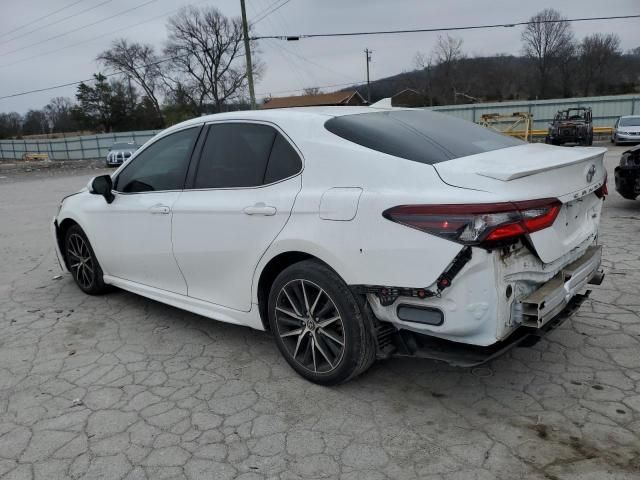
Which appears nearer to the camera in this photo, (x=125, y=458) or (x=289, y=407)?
(x=125, y=458)

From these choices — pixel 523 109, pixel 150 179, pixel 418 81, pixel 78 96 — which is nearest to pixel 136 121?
pixel 78 96

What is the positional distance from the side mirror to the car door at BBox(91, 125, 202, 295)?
5cm

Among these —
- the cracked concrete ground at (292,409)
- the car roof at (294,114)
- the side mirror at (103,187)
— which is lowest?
the cracked concrete ground at (292,409)

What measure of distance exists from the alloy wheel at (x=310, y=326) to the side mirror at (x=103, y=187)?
6.81ft

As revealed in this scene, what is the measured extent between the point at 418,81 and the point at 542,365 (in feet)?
180

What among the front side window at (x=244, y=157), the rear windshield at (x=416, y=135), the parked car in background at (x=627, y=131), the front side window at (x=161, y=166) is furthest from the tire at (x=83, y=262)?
the parked car in background at (x=627, y=131)

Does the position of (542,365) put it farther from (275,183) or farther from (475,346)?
(275,183)

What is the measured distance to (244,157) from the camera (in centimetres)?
348

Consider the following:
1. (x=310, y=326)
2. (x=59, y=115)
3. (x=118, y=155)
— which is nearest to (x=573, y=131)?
(x=118, y=155)

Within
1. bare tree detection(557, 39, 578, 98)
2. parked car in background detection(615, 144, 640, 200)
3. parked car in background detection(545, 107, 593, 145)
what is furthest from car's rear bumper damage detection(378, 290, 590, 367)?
bare tree detection(557, 39, 578, 98)

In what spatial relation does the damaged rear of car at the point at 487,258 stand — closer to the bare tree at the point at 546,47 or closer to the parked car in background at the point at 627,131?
the parked car in background at the point at 627,131

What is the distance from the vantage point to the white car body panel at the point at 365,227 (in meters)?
2.50

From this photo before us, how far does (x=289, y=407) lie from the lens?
3.03 m

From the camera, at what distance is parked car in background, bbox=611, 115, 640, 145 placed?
2347 centimetres
